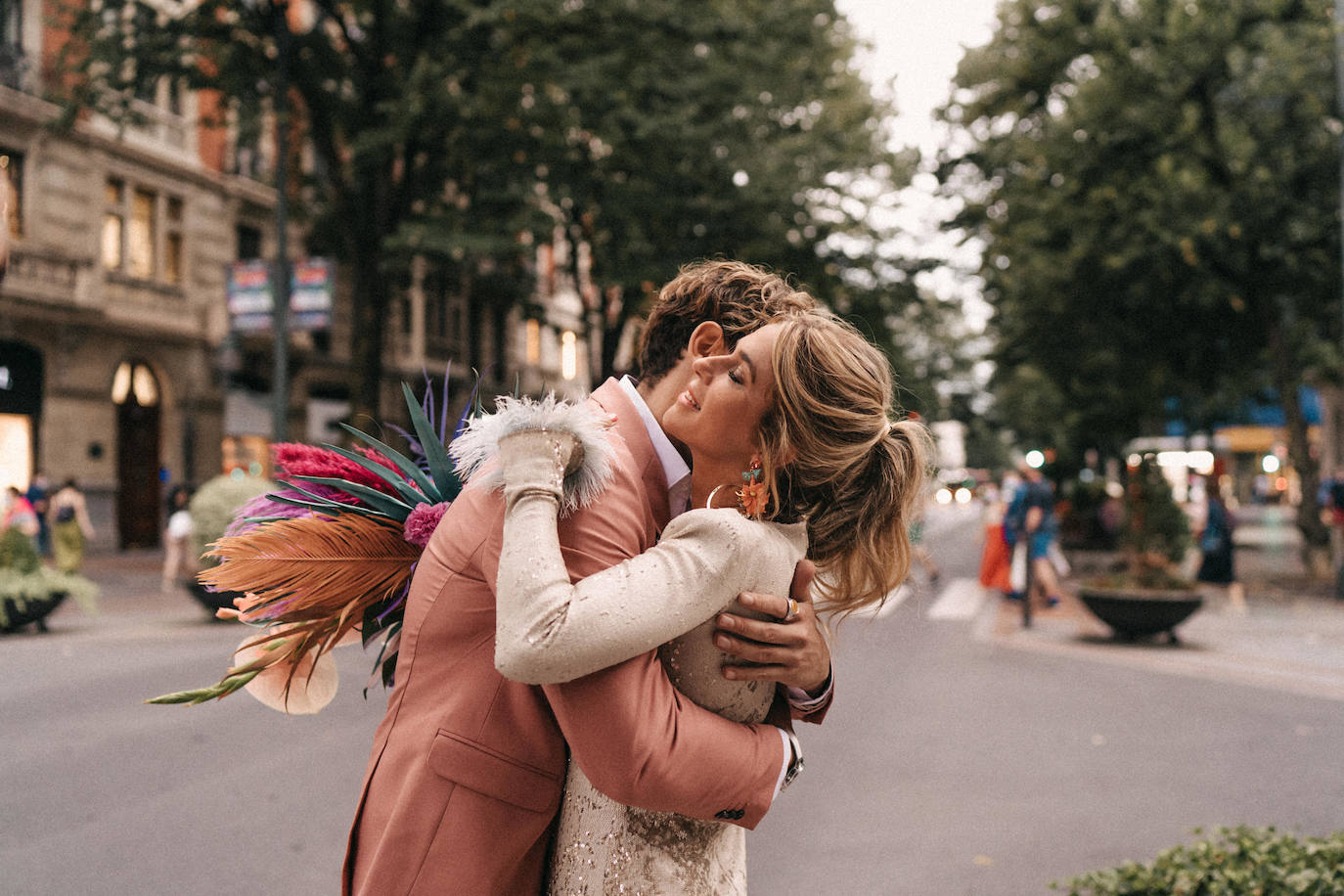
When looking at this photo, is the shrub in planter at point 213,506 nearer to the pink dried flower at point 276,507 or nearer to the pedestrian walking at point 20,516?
the pedestrian walking at point 20,516

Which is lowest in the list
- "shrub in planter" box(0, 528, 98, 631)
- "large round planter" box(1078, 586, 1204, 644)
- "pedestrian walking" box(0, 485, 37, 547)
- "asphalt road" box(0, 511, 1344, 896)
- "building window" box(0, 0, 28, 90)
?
"asphalt road" box(0, 511, 1344, 896)

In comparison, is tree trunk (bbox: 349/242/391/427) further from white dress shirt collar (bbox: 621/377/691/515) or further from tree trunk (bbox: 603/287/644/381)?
white dress shirt collar (bbox: 621/377/691/515)

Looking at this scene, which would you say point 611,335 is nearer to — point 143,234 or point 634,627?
point 143,234

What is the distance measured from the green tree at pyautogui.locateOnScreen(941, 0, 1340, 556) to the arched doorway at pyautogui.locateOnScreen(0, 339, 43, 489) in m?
18.5

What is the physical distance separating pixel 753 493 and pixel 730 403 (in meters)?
0.14

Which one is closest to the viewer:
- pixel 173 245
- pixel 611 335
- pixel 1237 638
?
pixel 1237 638

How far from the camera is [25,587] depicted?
1070 cm

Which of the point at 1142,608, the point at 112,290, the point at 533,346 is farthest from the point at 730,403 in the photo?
the point at 533,346

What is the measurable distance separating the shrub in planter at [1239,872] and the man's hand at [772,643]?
8.80 ft

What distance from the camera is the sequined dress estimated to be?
1309mm

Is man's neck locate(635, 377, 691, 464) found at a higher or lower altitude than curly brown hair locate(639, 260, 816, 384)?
lower

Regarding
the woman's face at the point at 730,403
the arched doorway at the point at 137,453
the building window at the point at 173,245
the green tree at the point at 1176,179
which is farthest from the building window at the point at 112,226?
the woman's face at the point at 730,403

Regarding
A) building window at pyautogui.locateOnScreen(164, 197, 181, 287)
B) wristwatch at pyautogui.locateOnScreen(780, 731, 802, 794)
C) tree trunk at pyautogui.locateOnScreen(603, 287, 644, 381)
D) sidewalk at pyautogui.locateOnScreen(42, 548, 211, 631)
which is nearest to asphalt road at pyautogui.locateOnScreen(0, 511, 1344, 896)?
sidewalk at pyautogui.locateOnScreen(42, 548, 211, 631)

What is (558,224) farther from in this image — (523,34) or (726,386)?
(726,386)
